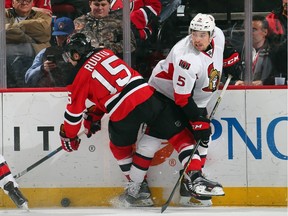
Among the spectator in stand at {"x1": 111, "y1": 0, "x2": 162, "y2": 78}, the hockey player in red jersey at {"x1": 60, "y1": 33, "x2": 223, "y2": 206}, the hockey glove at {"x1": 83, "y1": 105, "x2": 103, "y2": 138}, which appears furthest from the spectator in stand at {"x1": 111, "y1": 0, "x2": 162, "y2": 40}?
A: the hockey glove at {"x1": 83, "y1": 105, "x2": 103, "y2": 138}

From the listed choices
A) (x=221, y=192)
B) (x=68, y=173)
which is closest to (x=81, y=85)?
(x=68, y=173)

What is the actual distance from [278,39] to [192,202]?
3.94 feet

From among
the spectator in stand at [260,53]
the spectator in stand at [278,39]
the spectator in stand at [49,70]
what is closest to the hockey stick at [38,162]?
the spectator in stand at [49,70]

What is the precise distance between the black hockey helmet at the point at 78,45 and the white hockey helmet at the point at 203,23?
2.18 ft

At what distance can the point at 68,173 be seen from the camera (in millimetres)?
6738

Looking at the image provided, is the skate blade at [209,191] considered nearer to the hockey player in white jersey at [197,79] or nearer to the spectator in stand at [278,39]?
the hockey player in white jersey at [197,79]

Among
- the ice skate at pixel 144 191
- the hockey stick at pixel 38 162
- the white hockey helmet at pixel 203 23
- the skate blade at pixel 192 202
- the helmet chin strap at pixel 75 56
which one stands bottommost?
the skate blade at pixel 192 202

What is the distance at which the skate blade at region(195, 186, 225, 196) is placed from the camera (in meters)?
6.36

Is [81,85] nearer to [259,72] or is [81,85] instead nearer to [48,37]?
[48,37]

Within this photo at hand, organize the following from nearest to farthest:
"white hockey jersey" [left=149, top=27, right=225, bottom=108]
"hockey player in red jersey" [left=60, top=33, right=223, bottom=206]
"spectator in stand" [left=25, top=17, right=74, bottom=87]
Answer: "white hockey jersey" [left=149, top=27, right=225, bottom=108] < "hockey player in red jersey" [left=60, top=33, right=223, bottom=206] < "spectator in stand" [left=25, top=17, right=74, bottom=87]

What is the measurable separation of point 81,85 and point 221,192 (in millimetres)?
1094

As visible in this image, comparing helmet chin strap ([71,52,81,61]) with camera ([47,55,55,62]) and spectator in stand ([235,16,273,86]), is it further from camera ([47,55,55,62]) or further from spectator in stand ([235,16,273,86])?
spectator in stand ([235,16,273,86])

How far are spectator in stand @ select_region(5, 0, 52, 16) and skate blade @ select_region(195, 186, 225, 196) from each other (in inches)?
59.2

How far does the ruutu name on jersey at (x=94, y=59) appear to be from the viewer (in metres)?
6.43
